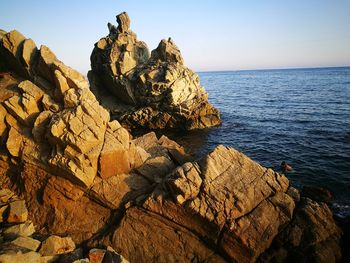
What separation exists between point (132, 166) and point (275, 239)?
10.4m

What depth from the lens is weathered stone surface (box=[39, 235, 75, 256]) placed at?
41.2ft

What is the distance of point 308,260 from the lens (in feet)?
43.1

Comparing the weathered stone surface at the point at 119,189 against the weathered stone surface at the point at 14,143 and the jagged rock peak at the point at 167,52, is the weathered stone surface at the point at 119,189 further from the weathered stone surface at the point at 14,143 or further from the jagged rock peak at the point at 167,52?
the jagged rock peak at the point at 167,52

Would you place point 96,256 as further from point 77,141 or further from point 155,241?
point 77,141

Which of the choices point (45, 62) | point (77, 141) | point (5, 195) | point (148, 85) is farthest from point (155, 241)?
point (148, 85)

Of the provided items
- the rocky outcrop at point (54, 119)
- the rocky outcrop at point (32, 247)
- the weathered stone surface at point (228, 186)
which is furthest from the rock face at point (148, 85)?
the rocky outcrop at point (32, 247)

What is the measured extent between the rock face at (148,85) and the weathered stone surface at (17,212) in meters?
29.2

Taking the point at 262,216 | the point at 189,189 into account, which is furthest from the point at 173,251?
the point at 262,216

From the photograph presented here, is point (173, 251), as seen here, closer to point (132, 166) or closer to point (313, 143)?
point (132, 166)

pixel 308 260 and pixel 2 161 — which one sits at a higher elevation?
pixel 2 161

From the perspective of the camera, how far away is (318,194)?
816 inches

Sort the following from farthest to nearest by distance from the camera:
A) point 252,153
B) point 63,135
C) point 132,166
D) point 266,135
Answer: point 266,135
point 252,153
point 132,166
point 63,135

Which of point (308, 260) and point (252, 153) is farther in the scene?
point (252, 153)

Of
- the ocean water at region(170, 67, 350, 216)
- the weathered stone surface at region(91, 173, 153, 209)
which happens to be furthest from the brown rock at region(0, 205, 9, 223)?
the ocean water at region(170, 67, 350, 216)
